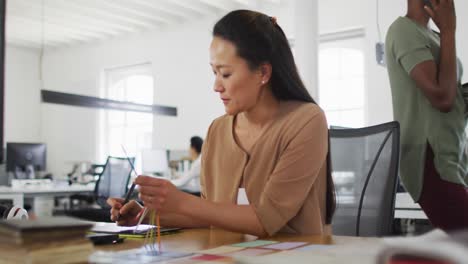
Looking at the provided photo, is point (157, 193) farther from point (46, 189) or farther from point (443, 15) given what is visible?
point (46, 189)

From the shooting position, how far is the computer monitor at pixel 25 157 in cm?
663

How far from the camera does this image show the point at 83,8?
7926 mm

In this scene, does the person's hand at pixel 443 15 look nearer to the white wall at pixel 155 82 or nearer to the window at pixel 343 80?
the window at pixel 343 80

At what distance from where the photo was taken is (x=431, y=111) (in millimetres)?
1670

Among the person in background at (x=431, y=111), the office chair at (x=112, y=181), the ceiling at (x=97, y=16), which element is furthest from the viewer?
the ceiling at (x=97, y=16)

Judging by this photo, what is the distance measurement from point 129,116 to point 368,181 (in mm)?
8058

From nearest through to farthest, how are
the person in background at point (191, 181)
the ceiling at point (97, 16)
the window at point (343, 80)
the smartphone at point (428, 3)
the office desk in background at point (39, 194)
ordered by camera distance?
the smartphone at point (428, 3)
the office desk in background at point (39, 194)
the person in background at point (191, 181)
the window at point (343, 80)
the ceiling at point (97, 16)

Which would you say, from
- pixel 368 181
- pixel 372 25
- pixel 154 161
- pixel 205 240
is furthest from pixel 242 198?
pixel 154 161

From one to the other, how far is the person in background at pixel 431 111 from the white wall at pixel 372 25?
4.78 meters

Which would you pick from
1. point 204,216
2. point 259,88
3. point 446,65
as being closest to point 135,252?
point 204,216

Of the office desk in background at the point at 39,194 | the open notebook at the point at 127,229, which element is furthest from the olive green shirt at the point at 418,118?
the office desk in background at the point at 39,194

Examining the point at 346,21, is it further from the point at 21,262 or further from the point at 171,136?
the point at 21,262

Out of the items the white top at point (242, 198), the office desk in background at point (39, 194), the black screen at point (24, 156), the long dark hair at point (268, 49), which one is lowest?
the office desk in background at point (39, 194)

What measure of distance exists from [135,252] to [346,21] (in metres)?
6.35
